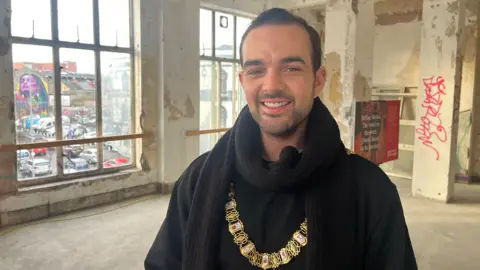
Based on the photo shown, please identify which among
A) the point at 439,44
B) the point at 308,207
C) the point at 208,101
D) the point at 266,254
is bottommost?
the point at 266,254

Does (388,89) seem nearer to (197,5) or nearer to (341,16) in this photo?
(341,16)

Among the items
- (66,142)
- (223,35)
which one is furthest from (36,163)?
(223,35)

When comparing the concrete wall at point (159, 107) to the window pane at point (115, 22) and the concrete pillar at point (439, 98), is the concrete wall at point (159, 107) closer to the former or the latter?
the window pane at point (115, 22)

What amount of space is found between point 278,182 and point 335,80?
4.26m

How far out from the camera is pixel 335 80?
16.3ft

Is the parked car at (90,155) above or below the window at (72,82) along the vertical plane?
below

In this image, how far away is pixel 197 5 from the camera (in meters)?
5.42

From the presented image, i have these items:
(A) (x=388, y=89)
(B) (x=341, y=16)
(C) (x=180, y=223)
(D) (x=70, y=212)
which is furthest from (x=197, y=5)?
(C) (x=180, y=223)

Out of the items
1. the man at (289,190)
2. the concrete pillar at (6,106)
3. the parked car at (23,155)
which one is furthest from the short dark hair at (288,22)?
the parked car at (23,155)

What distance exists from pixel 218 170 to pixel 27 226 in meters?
3.77

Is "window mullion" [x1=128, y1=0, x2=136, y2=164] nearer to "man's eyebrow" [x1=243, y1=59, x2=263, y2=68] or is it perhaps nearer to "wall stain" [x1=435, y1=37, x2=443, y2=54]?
"wall stain" [x1=435, y1=37, x2=443, y2=54]

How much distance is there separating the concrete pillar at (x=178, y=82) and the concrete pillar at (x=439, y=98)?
3.10 metres

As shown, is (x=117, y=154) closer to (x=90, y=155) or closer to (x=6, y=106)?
(x=90, y=155)

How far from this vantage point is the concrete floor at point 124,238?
327cm
